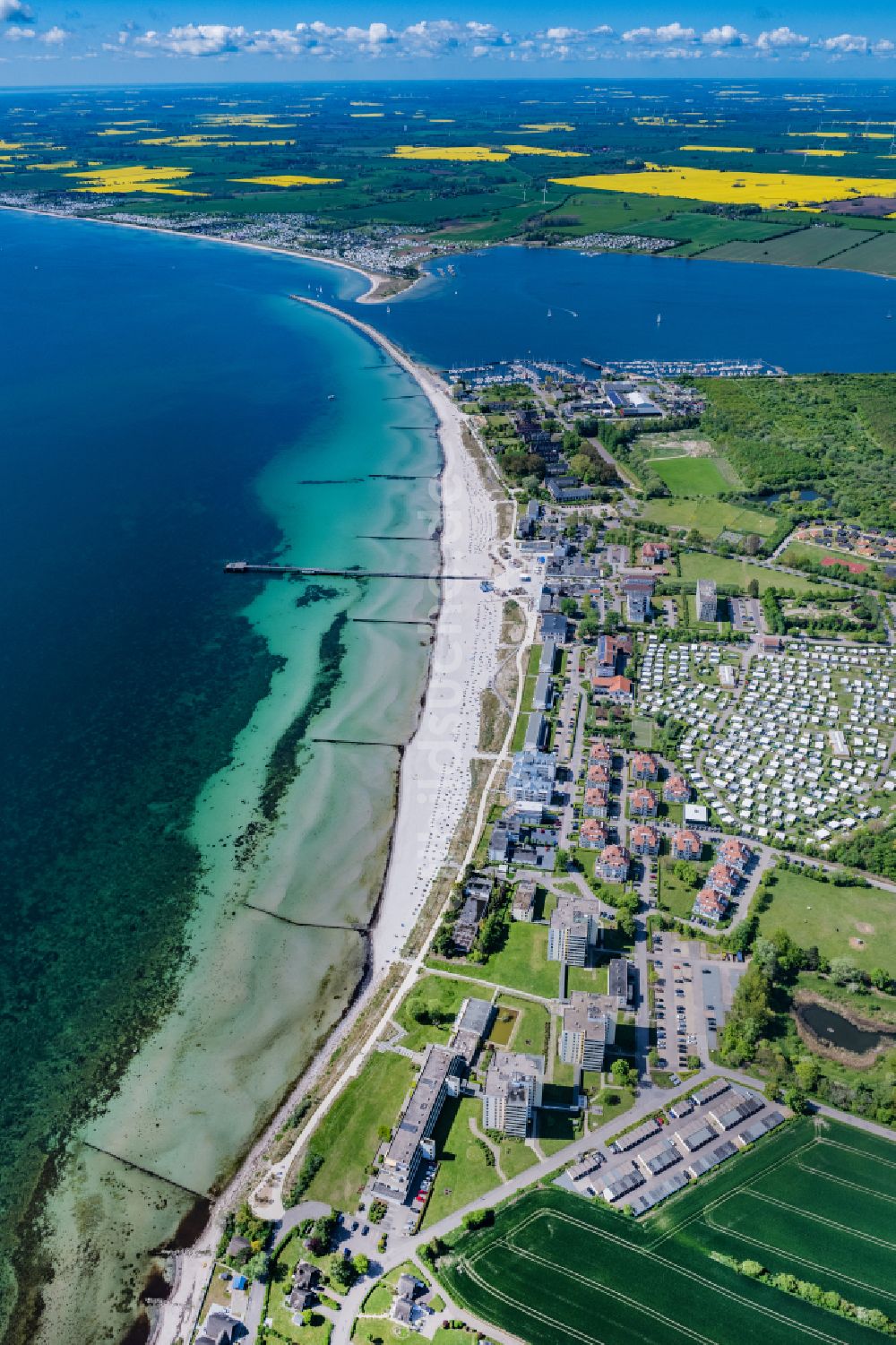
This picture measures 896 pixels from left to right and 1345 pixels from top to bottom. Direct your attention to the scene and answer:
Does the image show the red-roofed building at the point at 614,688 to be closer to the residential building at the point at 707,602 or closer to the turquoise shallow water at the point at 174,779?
the residential building at the point at 707,602

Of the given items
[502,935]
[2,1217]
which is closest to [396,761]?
[502,935]

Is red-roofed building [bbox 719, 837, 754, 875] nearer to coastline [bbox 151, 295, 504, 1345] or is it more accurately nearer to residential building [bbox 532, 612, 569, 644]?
coastline [bbox 151, 295, 504, 1345]

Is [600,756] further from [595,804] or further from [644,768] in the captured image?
[595,804]

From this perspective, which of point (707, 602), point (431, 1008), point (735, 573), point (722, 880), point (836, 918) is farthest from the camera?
point (735, 573)

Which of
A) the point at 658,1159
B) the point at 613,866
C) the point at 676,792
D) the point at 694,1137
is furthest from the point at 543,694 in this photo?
the point at 658,1159

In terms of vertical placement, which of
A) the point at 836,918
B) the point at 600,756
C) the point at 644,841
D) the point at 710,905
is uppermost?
the point at 600,756

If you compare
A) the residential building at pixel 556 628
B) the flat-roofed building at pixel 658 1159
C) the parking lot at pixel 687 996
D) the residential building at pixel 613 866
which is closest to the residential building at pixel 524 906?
the residential building at pixel 613 866

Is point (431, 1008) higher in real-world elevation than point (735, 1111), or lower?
higher
